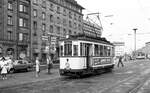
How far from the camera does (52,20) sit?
59.4 m

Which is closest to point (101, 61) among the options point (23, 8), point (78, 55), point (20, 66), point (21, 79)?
point (78, 55)

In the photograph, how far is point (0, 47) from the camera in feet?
141

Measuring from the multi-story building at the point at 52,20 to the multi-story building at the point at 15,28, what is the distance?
77.0 inches

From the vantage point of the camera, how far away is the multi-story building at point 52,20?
174 ft

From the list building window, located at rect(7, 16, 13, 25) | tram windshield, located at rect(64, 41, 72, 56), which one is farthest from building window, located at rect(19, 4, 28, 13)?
tram windshield, located at rect(64, 41, 72, 56)

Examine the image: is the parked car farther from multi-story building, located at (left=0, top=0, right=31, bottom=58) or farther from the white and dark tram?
multi-story building, located at (left=0, top=0, right=31, bottom=58)

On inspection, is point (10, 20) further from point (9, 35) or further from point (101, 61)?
point (101, 61)

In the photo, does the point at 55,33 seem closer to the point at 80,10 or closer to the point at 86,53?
the point at 80,10

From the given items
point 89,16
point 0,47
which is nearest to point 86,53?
point 89,16

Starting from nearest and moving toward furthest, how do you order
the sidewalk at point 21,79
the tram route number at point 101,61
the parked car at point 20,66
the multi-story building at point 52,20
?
the sidewalk at point 21,79
the tram route number at point 101,61
the parked car at point 20,66
the multi-story building at point 52,20

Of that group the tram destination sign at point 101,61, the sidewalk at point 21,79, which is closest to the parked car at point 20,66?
the sidewalk at point 21,79

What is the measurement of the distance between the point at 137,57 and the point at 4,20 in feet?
159

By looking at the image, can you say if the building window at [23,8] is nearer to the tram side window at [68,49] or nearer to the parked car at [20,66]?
the parked car at [20,66]

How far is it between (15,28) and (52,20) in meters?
14.2
